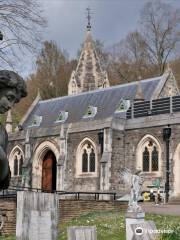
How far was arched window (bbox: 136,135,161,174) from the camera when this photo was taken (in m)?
28.0

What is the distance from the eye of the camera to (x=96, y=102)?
3578 cm

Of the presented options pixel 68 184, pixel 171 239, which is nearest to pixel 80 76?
pixel 68 184

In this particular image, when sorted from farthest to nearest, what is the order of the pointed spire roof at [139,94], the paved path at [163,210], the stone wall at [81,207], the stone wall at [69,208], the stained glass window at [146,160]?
the pointed spire roof at [139,94]
the stained glass window at [146,160]
the paved path at [163,210]
the stone wall at [81,207]
the stone wall at [69,208]

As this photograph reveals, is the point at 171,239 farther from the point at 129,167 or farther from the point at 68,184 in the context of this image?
the point at 68,184

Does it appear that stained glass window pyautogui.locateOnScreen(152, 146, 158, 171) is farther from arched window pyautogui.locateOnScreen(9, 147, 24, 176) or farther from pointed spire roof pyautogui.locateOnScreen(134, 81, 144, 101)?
arched window pyautogui.locateOnScreen(9, 147, 24, 176)

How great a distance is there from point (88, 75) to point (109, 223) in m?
32.2

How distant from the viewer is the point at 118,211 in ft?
62.7

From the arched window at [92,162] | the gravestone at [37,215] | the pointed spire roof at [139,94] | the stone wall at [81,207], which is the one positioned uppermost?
the pointed spire roof at [139,94]

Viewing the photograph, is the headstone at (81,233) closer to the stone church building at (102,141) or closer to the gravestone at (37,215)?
the gravestone at (37,215)

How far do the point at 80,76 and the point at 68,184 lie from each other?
56.9ft

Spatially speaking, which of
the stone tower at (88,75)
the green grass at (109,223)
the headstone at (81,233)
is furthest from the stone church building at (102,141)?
the headstone at (81,233)

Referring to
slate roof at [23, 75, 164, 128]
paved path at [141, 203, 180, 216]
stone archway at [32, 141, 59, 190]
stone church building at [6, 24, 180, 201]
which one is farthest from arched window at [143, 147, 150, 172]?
stone archway at [32, 141, 59, 190]

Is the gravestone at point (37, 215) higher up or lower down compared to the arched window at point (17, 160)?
lower down

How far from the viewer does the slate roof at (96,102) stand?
34.1 metres
